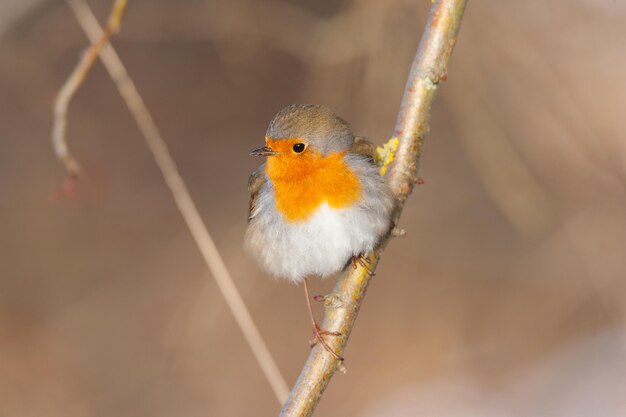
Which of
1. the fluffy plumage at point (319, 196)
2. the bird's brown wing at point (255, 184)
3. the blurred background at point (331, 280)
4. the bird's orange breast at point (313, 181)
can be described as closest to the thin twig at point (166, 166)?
the bird's brown wing at point (255, 184)

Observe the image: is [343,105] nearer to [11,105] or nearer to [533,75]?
[533,75]

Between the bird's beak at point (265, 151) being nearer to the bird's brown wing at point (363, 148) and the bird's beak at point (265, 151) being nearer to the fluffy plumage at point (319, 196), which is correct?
the fluffy plumage at point (319, 196)

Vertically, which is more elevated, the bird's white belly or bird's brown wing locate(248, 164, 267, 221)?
bird's brown wing locate(248, 164, 267, 221)

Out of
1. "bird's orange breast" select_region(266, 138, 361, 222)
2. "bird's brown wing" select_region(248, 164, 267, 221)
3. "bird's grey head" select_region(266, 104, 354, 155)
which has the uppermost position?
"bird's brown wing" select_region(248, 164, 267, 221)

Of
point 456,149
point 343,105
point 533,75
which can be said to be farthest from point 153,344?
point 533,75

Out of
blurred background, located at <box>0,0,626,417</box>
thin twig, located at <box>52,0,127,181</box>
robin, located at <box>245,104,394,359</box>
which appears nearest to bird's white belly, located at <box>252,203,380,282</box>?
robin, located at <box>245,104,394,359</box>

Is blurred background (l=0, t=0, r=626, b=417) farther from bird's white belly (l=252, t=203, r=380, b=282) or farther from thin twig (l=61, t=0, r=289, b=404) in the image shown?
bird's white belly (l=252, t=203, r=380, b=282)
